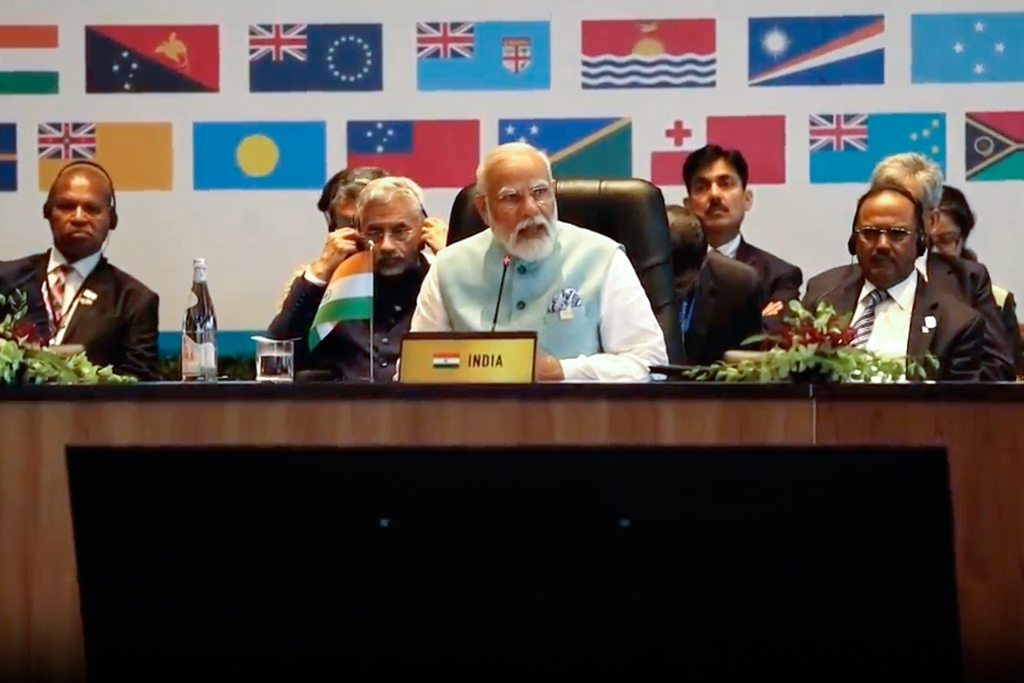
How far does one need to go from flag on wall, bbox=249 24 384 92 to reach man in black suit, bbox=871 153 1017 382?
71.5 inches

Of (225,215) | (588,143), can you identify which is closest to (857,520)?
(588,143)

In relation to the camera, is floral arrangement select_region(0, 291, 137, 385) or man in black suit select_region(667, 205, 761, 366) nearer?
floral arrangement select_region(0, 291, 137, 385)

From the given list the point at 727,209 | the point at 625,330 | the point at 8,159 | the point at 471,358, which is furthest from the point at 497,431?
the point at 8,159

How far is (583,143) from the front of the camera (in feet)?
18.8

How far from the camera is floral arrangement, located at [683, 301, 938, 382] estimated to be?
3.10m

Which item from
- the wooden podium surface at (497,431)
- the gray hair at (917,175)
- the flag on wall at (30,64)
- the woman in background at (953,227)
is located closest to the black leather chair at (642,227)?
the gray hair at (917,175)

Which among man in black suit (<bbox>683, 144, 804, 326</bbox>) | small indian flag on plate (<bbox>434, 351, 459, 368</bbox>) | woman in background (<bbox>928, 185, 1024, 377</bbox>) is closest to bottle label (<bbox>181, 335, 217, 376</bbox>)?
small indian flag on plate (<bbox>434, 351, 459, 368</bbox>)

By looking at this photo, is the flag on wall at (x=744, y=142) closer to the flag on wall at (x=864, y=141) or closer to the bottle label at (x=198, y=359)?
the flag on wall at (x=864, y=141)

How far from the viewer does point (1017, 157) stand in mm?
5629

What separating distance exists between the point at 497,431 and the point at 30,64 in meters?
3.44

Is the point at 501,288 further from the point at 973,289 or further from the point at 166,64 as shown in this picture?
the point at 166,64

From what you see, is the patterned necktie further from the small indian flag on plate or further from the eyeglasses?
the small indian flag on plate

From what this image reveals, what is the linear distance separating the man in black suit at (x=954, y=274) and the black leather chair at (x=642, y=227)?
79 cm

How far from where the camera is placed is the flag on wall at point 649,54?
570cm
